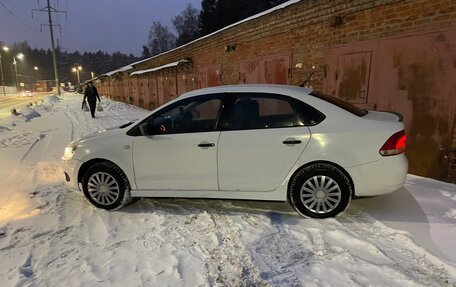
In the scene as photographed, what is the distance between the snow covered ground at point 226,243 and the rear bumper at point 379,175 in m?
0.42

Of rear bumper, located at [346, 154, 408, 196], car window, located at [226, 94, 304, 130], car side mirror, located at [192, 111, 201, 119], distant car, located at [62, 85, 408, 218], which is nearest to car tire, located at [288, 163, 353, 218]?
distant car, located at [62, 85, 408, 218]

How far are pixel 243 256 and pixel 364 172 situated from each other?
1.69 metres

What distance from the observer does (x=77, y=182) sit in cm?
452

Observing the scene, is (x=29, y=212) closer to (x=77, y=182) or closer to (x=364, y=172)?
(x=77, y=182)

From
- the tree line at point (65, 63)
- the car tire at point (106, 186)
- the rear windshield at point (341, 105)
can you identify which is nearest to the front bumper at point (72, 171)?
the car tire at point (106, 186)

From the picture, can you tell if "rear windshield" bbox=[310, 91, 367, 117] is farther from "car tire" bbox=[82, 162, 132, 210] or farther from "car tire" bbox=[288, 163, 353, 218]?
"car tire" bbox=[82, 162, 132, 210]

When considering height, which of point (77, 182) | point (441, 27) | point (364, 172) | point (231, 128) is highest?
point (441, 27)

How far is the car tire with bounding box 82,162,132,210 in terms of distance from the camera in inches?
173

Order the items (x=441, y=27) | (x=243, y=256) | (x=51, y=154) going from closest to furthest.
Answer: (x=243, y=256) → (x=441, y=27) → (x=51, y=154)

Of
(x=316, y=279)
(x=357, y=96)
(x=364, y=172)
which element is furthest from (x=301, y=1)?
(x=316, y=279)

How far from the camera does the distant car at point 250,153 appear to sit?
12.3 feet

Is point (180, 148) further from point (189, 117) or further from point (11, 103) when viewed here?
point (11, 103)

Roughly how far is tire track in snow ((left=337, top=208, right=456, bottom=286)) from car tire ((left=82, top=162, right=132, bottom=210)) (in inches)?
111

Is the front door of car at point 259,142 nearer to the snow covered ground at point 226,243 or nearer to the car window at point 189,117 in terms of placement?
the car window at point 189,117
